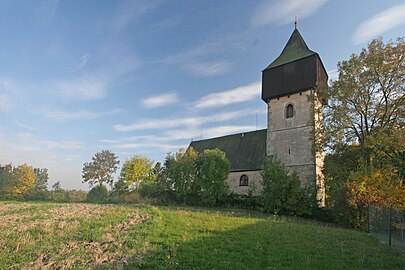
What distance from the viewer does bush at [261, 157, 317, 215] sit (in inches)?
760

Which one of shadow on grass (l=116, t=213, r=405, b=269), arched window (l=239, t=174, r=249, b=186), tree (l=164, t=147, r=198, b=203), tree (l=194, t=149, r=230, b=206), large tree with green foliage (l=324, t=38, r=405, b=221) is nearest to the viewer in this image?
shadow on grass (l=116, t=213, r=405, b=269)

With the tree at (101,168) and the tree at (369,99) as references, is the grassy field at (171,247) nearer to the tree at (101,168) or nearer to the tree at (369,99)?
the tree at (369,99)

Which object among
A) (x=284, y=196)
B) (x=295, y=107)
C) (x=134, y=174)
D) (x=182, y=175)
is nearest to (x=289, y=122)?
(x=295, y=107)

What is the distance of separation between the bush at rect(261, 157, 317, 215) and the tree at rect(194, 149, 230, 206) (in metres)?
4.54

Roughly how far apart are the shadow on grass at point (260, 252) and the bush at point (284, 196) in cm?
996

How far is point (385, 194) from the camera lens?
1533 centimetres

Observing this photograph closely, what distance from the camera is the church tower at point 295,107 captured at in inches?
981

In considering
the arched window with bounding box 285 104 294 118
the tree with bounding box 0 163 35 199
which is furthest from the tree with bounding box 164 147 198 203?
the tree with bounding box 0 163 35 199

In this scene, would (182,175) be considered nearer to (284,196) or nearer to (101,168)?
(284,196)

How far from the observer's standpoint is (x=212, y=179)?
2331 centimetres

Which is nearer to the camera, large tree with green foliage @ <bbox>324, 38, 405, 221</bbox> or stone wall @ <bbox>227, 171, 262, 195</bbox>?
large tree with green foliage @ <bbox>324, 38, 405, 221</bbox>

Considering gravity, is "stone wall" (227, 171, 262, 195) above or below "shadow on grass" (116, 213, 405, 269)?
above

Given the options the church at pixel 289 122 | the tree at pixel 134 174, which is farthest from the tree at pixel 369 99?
the tree at pixel 134 174

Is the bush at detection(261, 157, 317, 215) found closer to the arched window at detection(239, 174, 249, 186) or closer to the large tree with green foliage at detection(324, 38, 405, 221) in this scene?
the large tree with green foliage at detection(324, 38, 405, 221)
